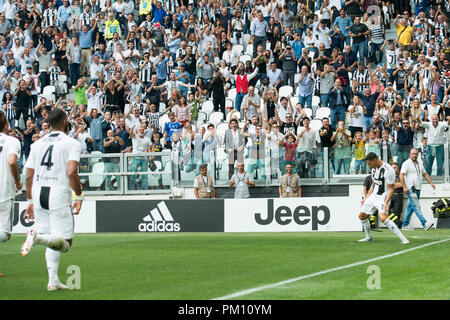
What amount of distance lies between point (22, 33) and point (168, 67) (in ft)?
25.8

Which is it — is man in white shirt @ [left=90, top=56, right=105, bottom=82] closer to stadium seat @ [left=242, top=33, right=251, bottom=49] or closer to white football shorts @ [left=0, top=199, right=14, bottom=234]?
stadium seat @ [left=242, top=33, right=251, bottom=49]

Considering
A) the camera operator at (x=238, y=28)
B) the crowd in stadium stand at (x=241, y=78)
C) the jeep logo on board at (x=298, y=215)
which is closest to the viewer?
the jeep logo on board at (x=298, y=215)

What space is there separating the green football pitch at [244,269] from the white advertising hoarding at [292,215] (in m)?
3.12

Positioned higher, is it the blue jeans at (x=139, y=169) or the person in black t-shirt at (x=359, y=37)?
the person in black t-shirt at (x=359, y=37)

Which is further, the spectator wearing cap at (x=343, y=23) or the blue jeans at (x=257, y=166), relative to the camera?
the spectator wearing cap at (x=343, y=23)

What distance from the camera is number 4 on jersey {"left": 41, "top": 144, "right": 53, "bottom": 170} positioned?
9.54 meters

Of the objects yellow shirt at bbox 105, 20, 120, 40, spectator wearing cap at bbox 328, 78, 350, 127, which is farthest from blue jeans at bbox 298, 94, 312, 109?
yellow shirt at bbox 105, 20, 120, 40

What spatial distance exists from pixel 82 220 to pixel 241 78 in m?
7.19

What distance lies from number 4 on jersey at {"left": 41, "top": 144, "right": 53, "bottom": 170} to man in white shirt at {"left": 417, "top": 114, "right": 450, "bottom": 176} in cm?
1514

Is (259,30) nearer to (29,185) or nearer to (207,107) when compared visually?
(207,107)

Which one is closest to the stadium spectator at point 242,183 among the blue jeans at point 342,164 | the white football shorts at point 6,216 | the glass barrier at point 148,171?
the glass barrier at point 148,171

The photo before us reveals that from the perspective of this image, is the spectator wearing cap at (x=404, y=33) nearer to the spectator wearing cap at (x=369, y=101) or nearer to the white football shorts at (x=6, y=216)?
the spectator wearing cap at (x=369, y=101)

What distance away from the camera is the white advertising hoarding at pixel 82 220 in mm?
24562
